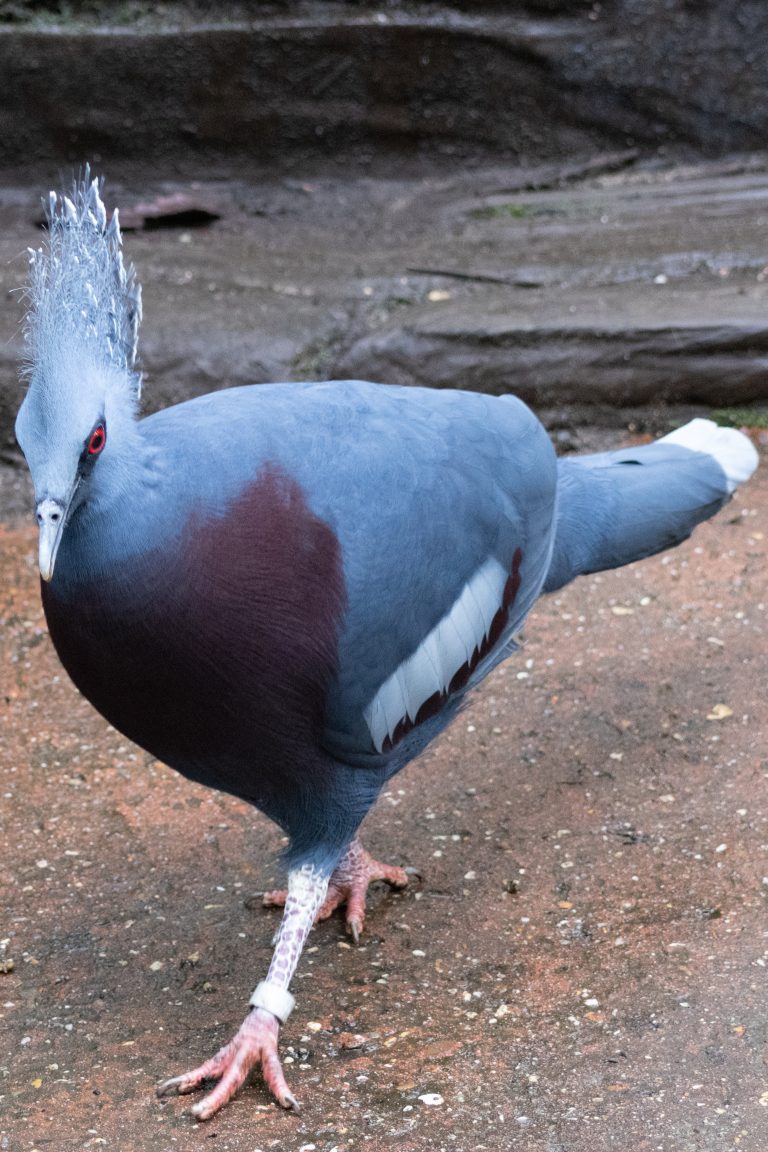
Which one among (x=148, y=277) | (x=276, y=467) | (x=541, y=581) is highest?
(x=276, y=467)

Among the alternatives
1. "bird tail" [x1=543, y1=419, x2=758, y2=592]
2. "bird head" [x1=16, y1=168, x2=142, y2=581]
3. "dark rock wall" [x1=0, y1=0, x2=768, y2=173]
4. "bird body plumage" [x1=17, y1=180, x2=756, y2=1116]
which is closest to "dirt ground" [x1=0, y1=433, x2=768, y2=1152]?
"bird body plumage" [x1=17, y1=180, x2=756, y2=1116]

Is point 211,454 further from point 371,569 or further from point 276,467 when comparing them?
point 371,569

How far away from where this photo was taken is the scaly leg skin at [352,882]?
2854 mm

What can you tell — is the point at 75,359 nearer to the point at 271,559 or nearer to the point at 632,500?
the point at 271,559

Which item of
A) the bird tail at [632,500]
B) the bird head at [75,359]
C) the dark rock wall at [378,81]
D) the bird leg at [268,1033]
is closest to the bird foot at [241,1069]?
the bird leg at [268,1033]

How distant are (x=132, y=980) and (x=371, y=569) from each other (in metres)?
0.97

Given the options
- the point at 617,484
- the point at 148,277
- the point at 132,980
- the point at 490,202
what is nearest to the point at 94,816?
the point at 132,980

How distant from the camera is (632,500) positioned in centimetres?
301

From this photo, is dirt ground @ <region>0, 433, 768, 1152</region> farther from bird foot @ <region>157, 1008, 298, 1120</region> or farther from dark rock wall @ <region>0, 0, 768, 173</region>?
dark rock wall @ <region>0, 0, 768, 173</region>

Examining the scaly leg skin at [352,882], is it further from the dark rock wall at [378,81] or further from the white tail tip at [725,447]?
the dark rock wall at [378,81]

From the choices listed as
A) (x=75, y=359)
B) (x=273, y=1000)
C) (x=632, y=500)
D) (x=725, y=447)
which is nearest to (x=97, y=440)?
(x=75, y=359)

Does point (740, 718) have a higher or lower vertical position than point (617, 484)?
lower

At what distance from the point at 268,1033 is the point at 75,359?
1.17 metres

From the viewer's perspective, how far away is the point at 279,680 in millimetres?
2215
